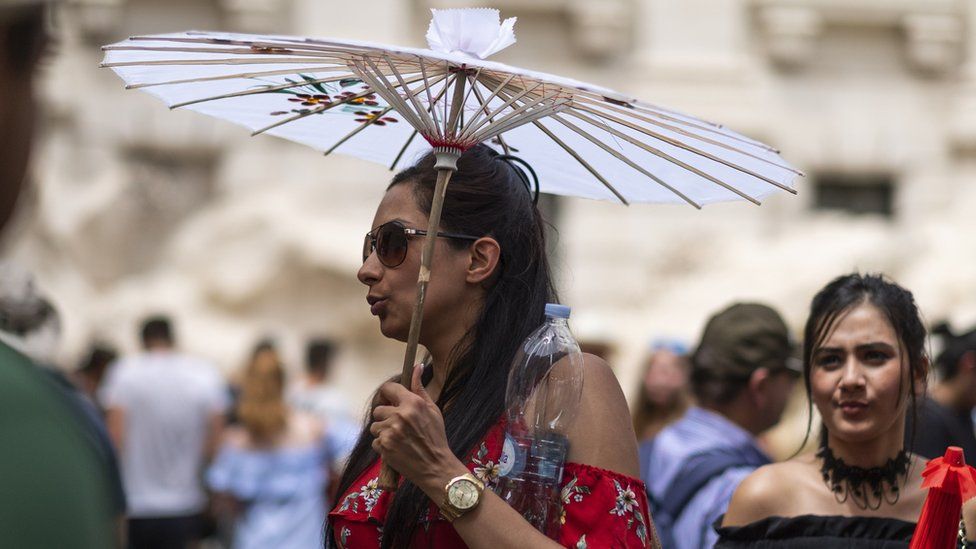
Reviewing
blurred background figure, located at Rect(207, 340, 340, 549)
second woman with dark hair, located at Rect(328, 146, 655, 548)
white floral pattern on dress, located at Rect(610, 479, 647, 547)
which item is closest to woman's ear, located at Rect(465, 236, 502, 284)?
second woman with dark hair, located at Rect(328, 146, 655, 548)

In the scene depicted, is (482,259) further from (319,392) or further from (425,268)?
(319,392)

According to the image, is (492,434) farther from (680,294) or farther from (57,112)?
(57,112)

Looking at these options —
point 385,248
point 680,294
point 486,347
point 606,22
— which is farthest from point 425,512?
point 606,22

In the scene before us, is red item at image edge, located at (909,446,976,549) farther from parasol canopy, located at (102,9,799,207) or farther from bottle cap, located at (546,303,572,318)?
bottle cap, located at (546,303,572,318)

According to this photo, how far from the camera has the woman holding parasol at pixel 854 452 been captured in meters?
3.75

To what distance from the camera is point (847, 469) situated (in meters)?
3.84

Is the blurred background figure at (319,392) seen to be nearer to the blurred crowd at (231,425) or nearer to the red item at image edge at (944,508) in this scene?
the blurred crowd at (231,425)

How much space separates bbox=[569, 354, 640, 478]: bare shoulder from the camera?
2.95 meters

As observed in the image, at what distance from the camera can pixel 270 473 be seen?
8.69 m

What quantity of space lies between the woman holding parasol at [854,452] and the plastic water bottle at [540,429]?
1042mm

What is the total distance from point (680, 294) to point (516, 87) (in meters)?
12.9

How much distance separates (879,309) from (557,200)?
14431mm

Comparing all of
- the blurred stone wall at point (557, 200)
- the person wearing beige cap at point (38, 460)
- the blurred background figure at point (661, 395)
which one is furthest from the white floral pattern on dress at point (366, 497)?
the blurred stone wall at point (557, 200)

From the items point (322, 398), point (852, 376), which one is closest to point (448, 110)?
point (852, 376)
